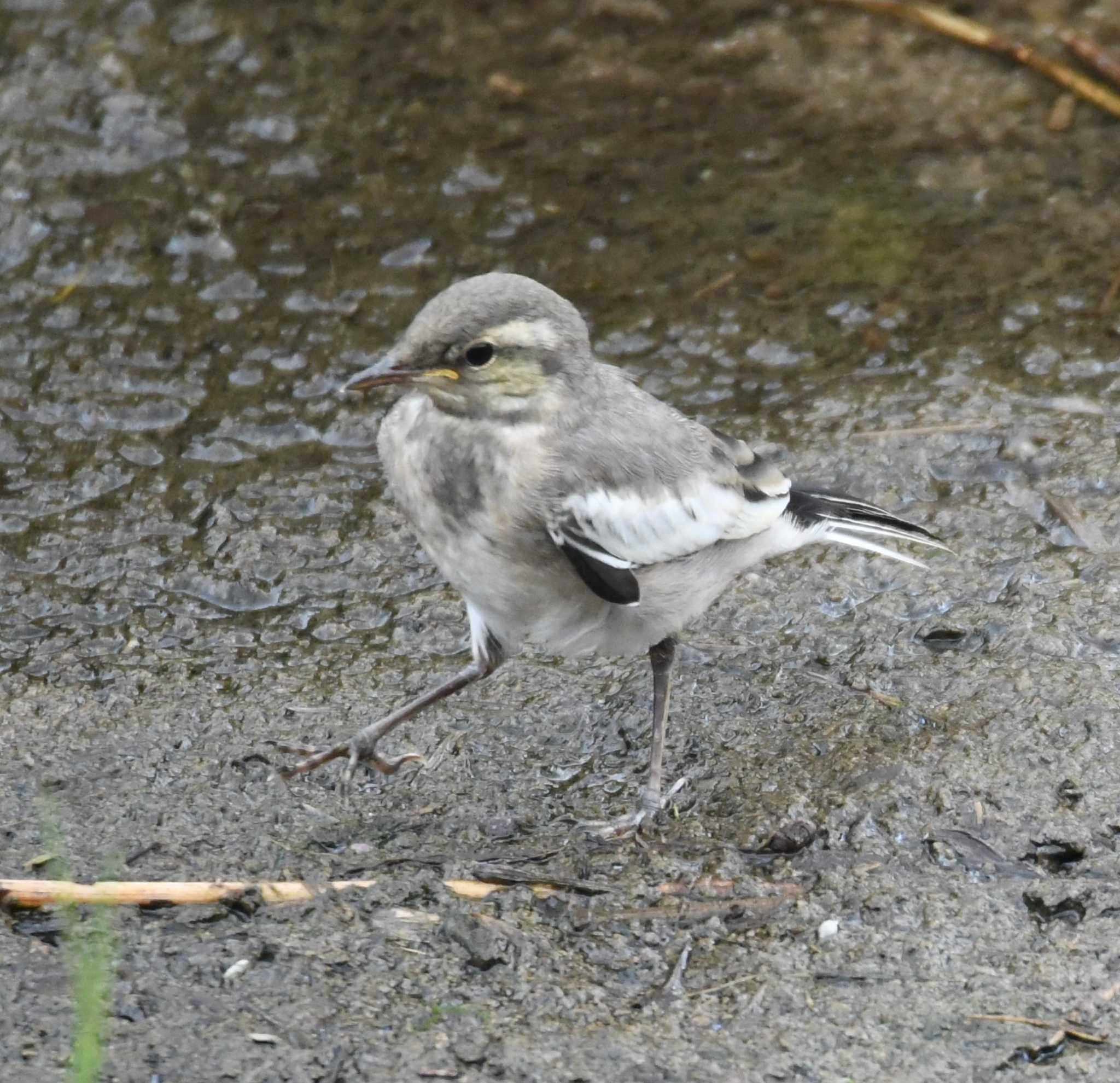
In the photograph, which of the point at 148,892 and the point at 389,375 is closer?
the point at 148,892

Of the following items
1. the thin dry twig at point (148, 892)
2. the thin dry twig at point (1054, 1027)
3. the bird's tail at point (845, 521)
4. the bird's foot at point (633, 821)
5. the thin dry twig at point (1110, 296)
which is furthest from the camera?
the thin dry twig at point (1110, 296)

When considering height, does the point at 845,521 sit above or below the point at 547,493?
below

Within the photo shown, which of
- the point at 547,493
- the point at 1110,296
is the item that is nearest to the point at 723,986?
the point at 547,493

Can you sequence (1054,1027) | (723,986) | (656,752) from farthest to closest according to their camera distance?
(656,752)
(723,986)
(1054,1027)

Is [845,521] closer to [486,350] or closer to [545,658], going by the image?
[545,658]

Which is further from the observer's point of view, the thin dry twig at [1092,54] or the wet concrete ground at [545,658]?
the thin dry twig at [1092,54]

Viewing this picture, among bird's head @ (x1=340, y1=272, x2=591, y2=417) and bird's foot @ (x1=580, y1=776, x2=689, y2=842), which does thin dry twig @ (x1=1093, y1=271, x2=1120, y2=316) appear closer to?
bird's head @ (x1=340, y1=272, x2=591, y2=417)

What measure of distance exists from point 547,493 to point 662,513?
497 mm

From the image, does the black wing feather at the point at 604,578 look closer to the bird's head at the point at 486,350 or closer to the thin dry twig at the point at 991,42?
the bird's head at the point at 486,350

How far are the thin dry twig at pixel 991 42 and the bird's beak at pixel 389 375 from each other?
5063 millimetres

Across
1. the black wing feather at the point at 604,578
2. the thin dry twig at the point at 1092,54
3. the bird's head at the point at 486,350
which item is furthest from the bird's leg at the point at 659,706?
the thin dry twig at the point at 1092,54

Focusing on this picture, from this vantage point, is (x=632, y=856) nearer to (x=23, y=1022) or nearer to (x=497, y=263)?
(x=23, y=1022)

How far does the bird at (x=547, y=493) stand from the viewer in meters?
4.86

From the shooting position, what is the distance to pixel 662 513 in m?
5.19
